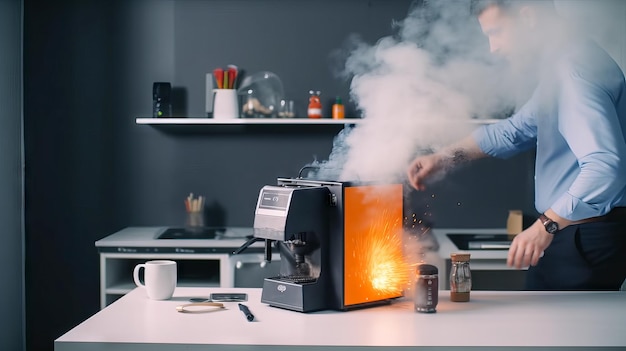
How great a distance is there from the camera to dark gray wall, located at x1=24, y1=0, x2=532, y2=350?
4875mm

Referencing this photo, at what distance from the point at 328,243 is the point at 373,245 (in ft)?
0.49

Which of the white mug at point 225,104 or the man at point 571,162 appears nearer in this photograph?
the man at point 571,162

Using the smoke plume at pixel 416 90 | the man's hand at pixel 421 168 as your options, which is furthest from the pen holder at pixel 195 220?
the man's hand at pixel 421 168

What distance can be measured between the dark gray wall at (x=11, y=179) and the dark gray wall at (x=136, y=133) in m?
0.09

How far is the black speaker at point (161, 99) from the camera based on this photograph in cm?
469

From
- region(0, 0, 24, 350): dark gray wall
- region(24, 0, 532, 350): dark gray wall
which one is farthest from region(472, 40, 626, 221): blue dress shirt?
region(0, 0, 24, 350): dark gray wall

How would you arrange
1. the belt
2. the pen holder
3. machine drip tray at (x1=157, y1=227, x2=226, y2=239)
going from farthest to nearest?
the pen holder < machine drip tray at (x1=157, y1=227, x2=226, y2=239) < the belt

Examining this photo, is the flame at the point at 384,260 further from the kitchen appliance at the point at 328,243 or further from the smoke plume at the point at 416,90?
the smoke plume at the point at 416,90

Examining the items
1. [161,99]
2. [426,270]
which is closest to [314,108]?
[161,99]

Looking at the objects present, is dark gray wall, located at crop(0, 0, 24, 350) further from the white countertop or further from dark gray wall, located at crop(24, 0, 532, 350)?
the white countertop

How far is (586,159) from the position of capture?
2.92m

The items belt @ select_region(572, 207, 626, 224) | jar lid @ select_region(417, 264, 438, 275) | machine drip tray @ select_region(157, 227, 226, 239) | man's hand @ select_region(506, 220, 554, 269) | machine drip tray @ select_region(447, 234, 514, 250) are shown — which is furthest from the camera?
machine drip tray @ select_region(157, 227, 226, 239)

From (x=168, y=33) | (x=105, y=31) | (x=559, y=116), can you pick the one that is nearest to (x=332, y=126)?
(x=168, y=33)

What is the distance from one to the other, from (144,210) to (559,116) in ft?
9.13
